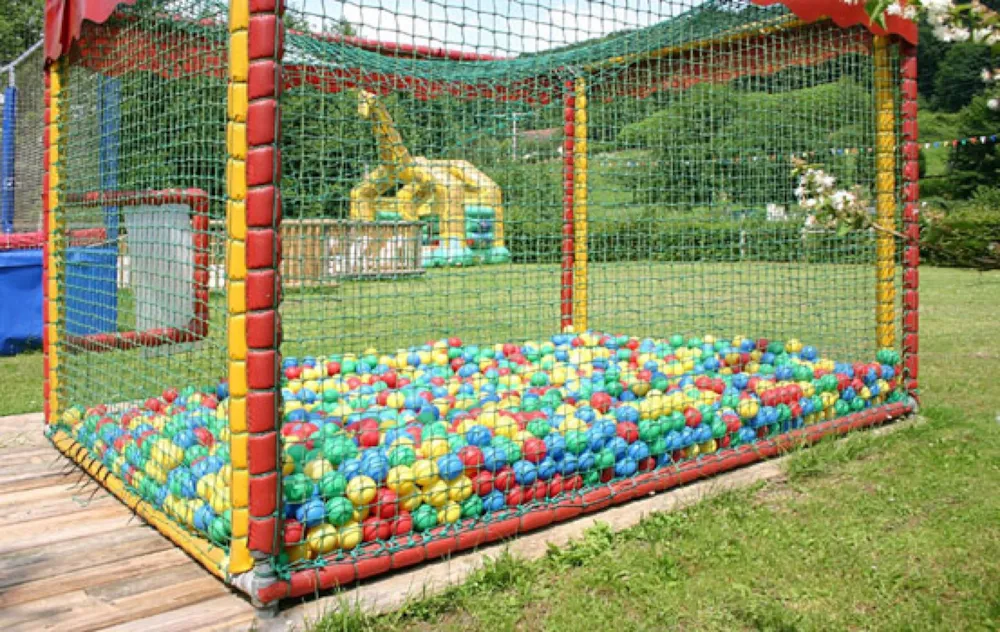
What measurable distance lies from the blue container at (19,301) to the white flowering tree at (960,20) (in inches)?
253

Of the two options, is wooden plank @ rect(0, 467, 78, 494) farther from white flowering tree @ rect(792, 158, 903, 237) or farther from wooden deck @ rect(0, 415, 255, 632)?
white flowering tree @ rect(792, 158, 903, 237)

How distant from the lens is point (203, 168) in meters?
2.83

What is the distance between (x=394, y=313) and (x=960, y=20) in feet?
10.0

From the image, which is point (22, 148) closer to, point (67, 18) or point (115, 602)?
point (67, 18)

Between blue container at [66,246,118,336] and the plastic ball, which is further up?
blue container at [66,246,118,336]

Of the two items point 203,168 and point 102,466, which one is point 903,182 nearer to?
point 203,168

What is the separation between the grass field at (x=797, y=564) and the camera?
2176 mm

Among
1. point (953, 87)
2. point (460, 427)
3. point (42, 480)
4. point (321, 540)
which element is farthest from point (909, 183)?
point (953, 87)

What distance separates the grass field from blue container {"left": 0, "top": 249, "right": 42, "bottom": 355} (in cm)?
529

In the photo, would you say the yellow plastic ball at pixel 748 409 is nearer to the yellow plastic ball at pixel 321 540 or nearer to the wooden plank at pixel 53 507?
the yellow plastic ball at pixel 321 540

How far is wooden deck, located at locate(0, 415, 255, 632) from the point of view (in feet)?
7.08

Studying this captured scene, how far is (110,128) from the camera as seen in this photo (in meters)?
3.69

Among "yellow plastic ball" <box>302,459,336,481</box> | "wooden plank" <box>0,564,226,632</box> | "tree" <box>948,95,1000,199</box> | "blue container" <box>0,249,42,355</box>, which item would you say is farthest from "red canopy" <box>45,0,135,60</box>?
"tree" <box>948,95,1000,199</box>

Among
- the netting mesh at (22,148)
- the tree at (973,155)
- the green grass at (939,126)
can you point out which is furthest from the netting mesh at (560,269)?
the green grass at (939,126)
